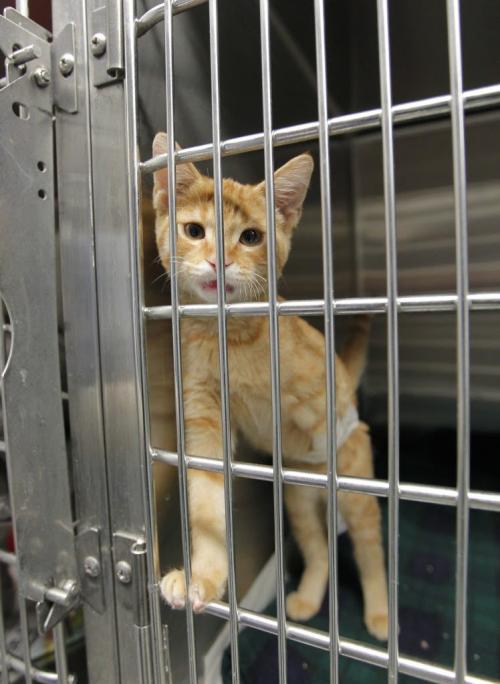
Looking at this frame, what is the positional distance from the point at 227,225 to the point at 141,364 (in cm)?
31

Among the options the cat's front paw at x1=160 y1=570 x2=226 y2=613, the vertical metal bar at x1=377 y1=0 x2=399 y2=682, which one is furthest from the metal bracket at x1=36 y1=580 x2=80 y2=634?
the vertical metal bar at x1=377 y1=0 x2=399 y2=682

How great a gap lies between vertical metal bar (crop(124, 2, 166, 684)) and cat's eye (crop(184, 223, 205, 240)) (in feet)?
0.69

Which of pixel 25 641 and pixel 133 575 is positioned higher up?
pixel 133 575

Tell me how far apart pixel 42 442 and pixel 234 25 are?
0.70 m

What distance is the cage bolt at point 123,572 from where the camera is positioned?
49 centimetres

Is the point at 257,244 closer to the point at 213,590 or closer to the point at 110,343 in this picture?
the point at 110,343

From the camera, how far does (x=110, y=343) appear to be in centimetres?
49

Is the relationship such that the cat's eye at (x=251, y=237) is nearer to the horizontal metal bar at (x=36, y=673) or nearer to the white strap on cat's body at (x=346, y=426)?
the white strap on cat's body at (x=346, y=426)

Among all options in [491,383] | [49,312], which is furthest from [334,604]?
[491,383]

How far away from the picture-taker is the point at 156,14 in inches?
17.3

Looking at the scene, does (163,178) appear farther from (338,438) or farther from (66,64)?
(338,438)

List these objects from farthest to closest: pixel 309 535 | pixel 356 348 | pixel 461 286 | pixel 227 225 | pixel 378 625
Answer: pixel 356 348
pixel 309 535
pixel 378 625
pixel 227 225
pixel 461 286

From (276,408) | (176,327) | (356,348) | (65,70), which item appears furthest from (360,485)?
(356,348)

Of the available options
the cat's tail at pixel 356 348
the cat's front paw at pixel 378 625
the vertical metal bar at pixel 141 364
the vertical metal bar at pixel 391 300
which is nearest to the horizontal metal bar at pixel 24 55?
the vertical metal bar at pixel 141 364
